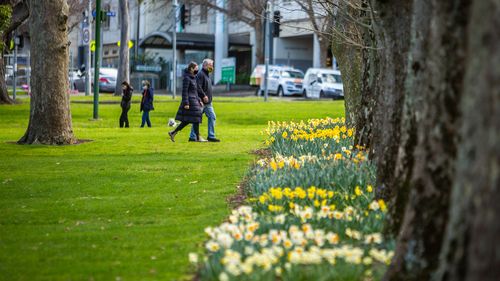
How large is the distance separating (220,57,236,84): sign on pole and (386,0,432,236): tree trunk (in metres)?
51.2

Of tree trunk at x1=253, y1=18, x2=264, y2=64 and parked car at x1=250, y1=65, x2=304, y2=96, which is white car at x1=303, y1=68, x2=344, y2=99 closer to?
parked car at x1=250, y1=65, x2=304, y2=96

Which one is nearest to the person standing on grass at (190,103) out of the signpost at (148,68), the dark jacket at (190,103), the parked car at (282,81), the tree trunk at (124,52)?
the dark jacket at (190,103)

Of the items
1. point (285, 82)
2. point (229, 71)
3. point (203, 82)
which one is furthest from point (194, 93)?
point (229, 71)

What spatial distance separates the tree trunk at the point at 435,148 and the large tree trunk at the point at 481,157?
828 mm

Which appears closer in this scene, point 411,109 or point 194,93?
point 411,109

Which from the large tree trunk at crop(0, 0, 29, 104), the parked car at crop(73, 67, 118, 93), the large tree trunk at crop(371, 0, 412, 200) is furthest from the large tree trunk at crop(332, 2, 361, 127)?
the parked car at crop(73, 67, 118, 93)

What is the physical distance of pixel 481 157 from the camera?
4.03 m

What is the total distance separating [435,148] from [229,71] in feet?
176

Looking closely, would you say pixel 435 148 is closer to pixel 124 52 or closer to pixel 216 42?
pixel 124 52

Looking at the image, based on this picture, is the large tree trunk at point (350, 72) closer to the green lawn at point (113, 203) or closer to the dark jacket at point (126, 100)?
the green lawn at point (113, 203)

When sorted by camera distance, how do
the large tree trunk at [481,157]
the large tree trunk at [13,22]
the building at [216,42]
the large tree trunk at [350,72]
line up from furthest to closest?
the building at [216,42] → the large tree trunk at [13,22] → the large tree trunk at [350,72] → the large tree trunk at [481,157]

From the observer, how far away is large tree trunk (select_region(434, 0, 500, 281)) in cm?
390

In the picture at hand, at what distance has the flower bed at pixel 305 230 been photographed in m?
5.62

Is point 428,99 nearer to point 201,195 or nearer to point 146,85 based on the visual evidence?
point 201,195
